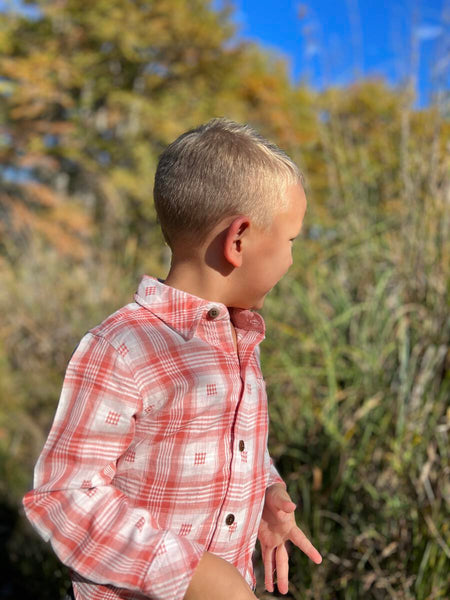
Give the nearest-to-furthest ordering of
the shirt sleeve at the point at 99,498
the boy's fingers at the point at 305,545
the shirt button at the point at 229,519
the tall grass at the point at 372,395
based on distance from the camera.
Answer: the shirt sleeve at the point at 99,498 → the shirt button at the point at 229,519 → the boy's fingers at the point at 305,545 → the tall grass at the point at 372,395

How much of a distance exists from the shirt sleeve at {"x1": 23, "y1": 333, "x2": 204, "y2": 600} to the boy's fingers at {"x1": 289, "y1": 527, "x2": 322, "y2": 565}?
0.33 m

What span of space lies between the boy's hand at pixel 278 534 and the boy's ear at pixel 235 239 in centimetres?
47

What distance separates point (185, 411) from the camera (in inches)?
39.7

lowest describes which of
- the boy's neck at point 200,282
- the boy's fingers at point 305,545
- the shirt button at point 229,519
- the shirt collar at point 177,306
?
the boy's fingers at point 305,545

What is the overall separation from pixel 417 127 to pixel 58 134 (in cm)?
1172

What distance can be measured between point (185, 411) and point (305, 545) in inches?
15.4

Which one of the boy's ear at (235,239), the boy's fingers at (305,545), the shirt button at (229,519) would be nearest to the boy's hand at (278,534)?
the boy's fingers at (305,545)

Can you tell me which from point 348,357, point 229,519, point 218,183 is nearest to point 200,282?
point 218,183

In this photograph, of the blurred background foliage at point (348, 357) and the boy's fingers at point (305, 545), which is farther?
the blurred background foliage at point (348, 357)

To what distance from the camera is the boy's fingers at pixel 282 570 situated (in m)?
1.20

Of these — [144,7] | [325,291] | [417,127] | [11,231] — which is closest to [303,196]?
[325,291]

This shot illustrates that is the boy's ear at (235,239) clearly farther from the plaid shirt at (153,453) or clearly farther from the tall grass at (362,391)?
the tall grass at (362,391)

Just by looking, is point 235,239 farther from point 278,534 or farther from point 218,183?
point 278,534

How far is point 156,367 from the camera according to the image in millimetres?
995
